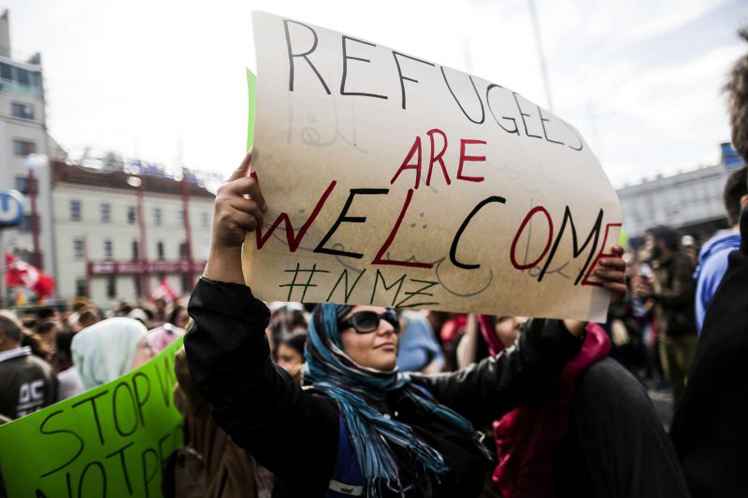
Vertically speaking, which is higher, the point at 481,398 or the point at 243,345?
the point at 243,345

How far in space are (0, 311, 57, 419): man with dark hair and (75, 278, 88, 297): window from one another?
115 ft

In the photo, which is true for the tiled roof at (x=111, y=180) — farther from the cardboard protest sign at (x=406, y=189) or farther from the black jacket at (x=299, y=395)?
the cardboard protest sign at (x=406, y=189)

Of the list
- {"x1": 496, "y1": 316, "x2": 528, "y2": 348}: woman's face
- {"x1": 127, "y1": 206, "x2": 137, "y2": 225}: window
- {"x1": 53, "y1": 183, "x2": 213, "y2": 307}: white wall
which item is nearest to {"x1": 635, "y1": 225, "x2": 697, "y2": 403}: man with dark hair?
{"x1": 496, "y1": 316, "x2": 528, "y2": 348}: woman's face

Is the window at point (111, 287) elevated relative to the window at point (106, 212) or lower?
lower

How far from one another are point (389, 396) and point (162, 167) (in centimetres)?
4157

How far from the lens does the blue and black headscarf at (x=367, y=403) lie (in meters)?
1.46

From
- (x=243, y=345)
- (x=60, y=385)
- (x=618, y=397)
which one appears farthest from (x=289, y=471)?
(x=60, y=385)

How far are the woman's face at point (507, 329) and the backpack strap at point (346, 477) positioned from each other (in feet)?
3.37

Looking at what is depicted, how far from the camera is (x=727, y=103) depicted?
139 cm

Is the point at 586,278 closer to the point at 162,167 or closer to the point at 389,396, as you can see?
the point at 389,396

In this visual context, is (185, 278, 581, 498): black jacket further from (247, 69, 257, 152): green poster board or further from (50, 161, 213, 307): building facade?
(50, 161, 213, 307): building facade

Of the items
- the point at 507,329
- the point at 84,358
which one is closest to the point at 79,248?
the point at 84,358

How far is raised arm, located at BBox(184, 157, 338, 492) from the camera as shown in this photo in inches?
44.9

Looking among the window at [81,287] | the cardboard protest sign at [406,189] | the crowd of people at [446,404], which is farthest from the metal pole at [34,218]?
the cardboard protest sign at [406,189]
